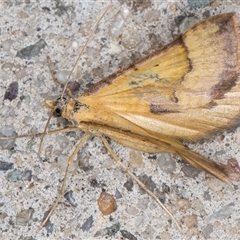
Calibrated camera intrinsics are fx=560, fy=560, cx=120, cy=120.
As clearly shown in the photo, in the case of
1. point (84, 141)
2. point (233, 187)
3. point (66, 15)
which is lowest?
point (233, 187)

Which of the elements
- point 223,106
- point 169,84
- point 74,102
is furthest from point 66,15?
point 223,106

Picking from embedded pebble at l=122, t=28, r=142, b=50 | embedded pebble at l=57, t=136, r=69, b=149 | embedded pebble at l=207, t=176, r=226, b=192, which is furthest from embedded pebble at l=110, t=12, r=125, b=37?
embedded pebble at l=207, t=176, r=226, b=192

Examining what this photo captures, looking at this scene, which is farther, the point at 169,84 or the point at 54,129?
the point at 54,129

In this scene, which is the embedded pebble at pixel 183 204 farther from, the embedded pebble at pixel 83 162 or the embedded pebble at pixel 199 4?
the embedded pebble at pixel 199 4

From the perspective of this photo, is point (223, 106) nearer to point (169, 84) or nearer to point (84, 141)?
point (169, 84)

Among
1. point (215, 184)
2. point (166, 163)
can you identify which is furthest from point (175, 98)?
point (215, 184)

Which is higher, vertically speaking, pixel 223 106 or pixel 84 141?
pixel 223 106

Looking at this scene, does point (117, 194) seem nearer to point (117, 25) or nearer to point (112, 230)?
point (112, 230)

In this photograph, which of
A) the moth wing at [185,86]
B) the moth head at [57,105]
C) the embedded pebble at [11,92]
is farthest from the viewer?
the embedded pebble at [11,92]

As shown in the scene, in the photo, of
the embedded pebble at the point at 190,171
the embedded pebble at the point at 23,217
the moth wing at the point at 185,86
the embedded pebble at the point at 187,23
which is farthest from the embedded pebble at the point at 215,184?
the embedded pebble at the point at 23,217

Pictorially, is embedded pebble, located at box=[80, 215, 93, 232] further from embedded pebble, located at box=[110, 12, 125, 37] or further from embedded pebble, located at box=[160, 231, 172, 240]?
embedded pebble, located at box=[110, 12, 125, 37]
